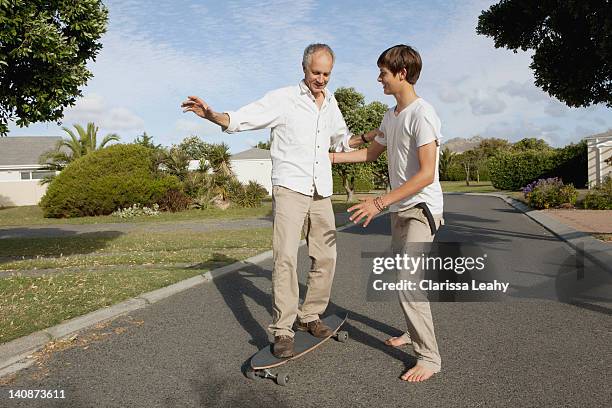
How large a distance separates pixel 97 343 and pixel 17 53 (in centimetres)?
496

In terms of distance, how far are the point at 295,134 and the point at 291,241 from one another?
2.56ft

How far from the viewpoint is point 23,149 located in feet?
146

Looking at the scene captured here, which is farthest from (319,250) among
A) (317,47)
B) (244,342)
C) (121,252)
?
(121,252)

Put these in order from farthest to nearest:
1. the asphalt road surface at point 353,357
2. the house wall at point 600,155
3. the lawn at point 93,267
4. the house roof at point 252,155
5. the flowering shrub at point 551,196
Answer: the house roof at point 252,155, the house wall at point 600,155, the flowering shrub at point 551,196, the lawn at point 93,267, the asphalt road surface at point 353,357

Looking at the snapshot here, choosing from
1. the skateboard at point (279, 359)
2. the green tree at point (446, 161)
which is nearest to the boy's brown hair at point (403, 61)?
the skateboard at point (279, 359)

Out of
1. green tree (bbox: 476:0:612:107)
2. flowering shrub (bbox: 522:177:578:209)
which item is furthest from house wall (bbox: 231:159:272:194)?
green tree (bbox: 476:0:612:107)

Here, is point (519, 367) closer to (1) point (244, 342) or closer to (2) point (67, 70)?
(1) point (244, 342)

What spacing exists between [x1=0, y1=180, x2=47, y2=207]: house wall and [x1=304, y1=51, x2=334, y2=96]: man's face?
125ft

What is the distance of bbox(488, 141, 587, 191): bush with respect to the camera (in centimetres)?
3628

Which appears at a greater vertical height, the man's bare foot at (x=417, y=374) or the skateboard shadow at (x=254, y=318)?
the man's bare foot at (x=417, y=374)

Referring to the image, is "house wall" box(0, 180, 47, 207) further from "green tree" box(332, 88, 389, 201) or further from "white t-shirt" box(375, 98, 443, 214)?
"white t-shirt" box(375, 98, 443, 214)

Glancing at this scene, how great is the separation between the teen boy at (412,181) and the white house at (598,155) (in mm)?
30652

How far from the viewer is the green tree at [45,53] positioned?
7582 millimetres

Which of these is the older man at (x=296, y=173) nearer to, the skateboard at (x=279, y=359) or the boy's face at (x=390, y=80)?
the skateboard at (x=279, y=359)
